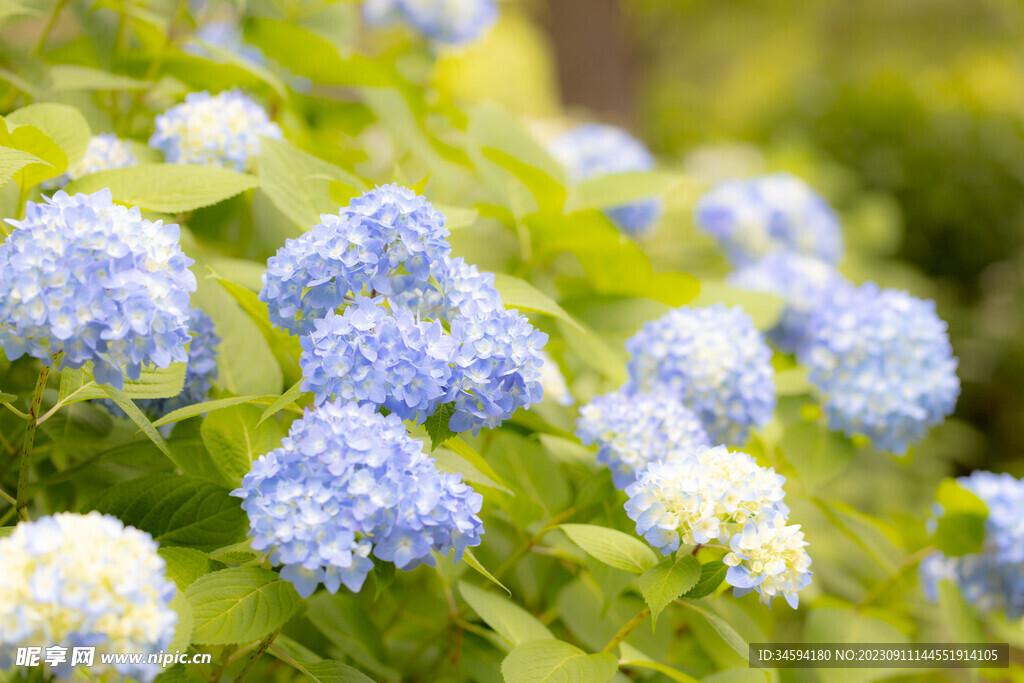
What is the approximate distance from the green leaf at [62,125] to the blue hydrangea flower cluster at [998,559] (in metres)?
1.86

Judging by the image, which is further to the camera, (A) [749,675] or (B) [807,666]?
(B) [807,666]

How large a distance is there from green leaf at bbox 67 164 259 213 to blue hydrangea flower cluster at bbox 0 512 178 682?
0.61m

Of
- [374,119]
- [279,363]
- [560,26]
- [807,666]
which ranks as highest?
[560,26]

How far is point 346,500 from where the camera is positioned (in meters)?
0.89

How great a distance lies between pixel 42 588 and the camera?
0.76 metres

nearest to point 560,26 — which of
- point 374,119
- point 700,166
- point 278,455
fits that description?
point 700,166

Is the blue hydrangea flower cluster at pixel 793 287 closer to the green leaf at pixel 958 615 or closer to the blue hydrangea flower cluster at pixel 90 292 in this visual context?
the green leaf at pixel 958 615

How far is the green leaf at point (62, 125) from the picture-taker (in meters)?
1.31

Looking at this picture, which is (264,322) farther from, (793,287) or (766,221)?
(766,221)

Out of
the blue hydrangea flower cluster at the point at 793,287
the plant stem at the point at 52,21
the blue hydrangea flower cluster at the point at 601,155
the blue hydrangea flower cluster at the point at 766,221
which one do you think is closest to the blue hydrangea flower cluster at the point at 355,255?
the plant stem at the point at 52,21

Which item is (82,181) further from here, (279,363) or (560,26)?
(560,26)

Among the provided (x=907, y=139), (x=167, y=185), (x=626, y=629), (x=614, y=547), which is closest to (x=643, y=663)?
(x=626, y=629)

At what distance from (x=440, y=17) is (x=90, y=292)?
6.08 feet

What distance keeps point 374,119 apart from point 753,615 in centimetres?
161
